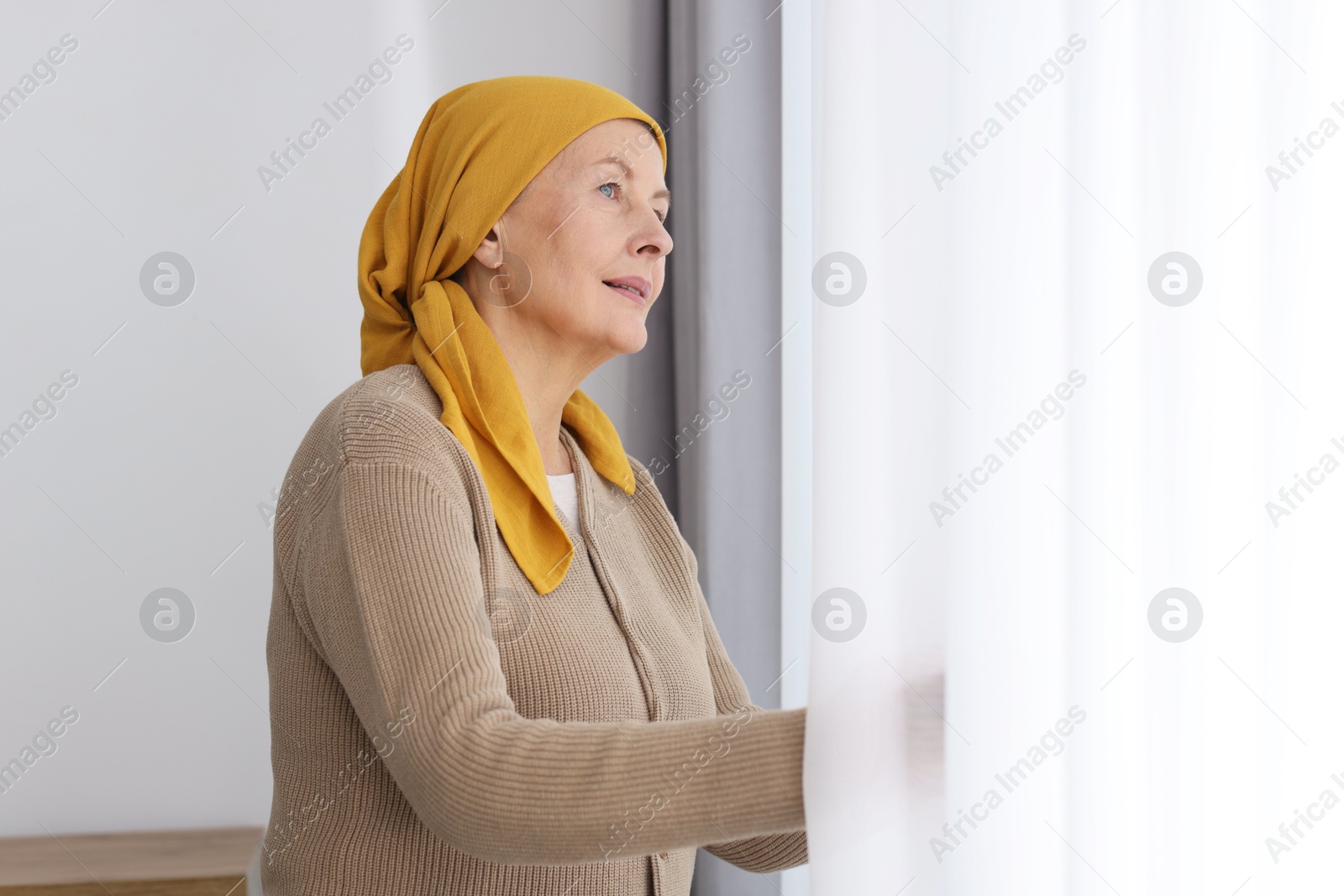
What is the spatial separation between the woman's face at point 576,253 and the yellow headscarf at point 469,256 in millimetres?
20

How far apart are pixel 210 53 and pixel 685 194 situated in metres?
0.84

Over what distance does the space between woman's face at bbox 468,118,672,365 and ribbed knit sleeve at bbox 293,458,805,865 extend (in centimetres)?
38

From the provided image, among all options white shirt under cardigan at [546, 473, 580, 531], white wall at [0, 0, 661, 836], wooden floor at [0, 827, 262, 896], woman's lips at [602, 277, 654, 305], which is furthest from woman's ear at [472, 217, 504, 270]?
wooden floor at [0, 827, 262, 896]

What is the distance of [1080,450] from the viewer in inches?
24.2

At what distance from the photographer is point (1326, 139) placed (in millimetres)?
516

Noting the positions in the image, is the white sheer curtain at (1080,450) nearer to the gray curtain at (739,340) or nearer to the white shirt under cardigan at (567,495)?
the white shirt under cardigan at (567,495)

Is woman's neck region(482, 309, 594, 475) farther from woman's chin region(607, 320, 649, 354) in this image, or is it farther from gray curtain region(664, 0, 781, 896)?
gray curtain region(664, 0, 781, 896)

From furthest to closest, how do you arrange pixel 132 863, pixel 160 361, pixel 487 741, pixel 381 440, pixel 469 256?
pixel 160 361 → pixel 132 863 → pixel 469 256 → pixel 381 440 → pixel 487 741

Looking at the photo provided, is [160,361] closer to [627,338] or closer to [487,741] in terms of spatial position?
[627,338]

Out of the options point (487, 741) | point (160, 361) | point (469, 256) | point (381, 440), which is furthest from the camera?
point (160, 361)

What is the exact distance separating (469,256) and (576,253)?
11 cm

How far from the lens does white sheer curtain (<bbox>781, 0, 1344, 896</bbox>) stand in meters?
0.53

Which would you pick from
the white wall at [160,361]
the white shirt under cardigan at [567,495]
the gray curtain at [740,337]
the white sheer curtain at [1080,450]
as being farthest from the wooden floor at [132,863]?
the white sheer curtain at [1080,450]

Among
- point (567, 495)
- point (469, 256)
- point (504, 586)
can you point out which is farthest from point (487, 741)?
point (469, 256)
